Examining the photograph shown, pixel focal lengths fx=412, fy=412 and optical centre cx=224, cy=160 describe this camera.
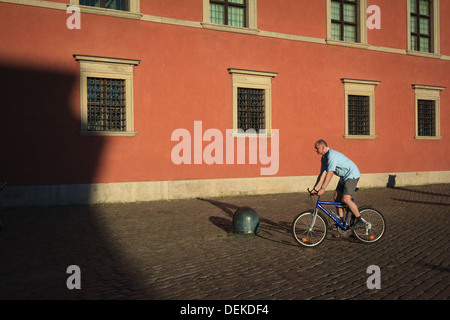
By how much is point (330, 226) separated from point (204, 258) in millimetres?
2219

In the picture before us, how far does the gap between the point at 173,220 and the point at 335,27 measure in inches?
441

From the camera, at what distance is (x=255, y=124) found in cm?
1474

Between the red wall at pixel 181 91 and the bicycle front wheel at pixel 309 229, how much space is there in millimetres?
7202

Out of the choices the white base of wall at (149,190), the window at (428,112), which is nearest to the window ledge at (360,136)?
the white base of wall at (149,190)

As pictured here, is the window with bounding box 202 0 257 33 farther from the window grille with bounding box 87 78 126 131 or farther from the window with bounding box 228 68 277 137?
the window grille with bounding box 87 78 126 131

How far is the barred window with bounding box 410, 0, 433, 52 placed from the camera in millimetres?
18266

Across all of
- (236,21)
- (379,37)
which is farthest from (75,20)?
(379,37)

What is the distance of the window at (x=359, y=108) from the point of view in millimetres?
16316

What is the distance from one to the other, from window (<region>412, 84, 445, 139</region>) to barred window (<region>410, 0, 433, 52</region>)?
194cm

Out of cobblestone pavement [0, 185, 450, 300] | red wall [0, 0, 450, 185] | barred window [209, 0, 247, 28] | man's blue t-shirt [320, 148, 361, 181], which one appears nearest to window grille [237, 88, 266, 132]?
red wall [0, 0, 450, 185]

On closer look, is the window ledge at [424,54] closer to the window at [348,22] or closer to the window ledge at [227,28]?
the window at [348,22]

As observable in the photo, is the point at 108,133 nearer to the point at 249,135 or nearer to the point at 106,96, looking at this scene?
the point at 106,96

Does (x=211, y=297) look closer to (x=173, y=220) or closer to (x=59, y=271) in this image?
(x=59, y=271)

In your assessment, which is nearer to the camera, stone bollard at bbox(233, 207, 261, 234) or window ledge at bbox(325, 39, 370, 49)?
stone bollard at bbox(233, 207, 261, 234)
